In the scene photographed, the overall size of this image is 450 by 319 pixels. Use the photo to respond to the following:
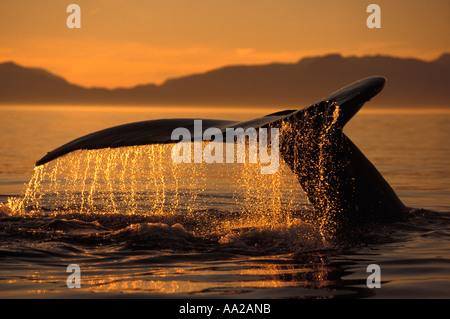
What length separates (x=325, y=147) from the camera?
713 centimetres

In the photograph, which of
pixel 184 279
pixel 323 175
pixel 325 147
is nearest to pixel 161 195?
pixel 323 175

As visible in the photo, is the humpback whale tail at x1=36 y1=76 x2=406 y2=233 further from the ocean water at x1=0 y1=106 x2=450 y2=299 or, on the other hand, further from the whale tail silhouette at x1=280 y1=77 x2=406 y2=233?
the ocean water at x1=0 y1=106 x2=450 y2=299

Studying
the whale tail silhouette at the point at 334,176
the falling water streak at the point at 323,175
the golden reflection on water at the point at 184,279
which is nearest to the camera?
the golden reflection on water at the point at 184,279

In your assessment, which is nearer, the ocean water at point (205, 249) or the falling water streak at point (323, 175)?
the ocean water at point (205, 249)

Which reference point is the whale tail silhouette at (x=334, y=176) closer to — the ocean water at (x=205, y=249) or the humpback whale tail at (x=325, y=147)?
the humpback whale tail at (x=325, y=147)

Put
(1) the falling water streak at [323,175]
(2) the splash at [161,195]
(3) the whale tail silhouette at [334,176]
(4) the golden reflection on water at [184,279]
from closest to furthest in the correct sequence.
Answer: (4) the golden reflection on water at [184,279] → (3) the whale tail silhouette at [334,176] → (1) the falling water streak at [323,175] → (2) the splash at [161,195]

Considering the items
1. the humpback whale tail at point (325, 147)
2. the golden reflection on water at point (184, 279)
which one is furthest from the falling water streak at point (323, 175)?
the golden reflection on water at point (184, 279)

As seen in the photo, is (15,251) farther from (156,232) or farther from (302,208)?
(302,208)

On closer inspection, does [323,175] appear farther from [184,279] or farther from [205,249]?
[184,279]

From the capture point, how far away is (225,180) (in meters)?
A: 15.9

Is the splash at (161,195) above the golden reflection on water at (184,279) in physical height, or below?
above

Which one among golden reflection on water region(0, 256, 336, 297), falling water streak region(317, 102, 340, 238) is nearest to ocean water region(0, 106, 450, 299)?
golden reflection on water region(0, 256, 336, 297)

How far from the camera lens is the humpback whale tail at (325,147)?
603cm
